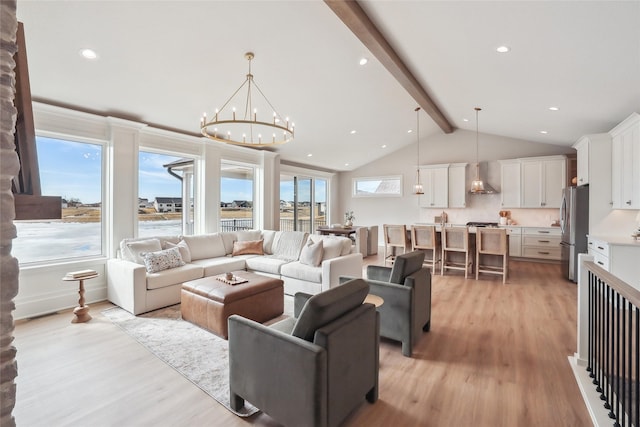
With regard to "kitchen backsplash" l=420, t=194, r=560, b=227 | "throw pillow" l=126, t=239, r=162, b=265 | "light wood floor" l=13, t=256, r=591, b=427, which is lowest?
"light wood floor" l=13, t=256, r=591, b=427

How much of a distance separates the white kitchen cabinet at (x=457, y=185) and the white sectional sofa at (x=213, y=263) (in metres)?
4.58

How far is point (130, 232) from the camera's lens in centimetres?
457

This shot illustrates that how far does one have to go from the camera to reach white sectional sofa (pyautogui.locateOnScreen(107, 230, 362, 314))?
3.85 meters

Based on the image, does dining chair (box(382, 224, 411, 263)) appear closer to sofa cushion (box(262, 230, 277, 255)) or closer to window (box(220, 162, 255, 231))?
A: sofa cushion (box(262, 230, 277, 255))

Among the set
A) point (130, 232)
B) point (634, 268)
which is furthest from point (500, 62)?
point (130, 232)

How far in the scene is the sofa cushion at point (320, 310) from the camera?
1688 millimetres

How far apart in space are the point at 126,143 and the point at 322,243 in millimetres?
3263

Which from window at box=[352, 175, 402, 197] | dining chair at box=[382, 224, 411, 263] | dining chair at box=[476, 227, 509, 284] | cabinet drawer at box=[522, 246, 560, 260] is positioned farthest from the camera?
window at box=[352, 175, 402, 197]

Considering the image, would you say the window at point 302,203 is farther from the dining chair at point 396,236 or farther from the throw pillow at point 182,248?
the throw pillow at point 182,248

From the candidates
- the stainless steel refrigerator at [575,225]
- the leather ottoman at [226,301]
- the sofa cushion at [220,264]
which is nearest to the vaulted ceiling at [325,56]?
the stainless steel refrigerator at [575,225]

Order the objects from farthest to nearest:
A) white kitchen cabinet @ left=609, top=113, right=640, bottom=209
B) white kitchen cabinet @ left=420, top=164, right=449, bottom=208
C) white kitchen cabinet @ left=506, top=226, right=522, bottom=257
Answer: white kitchen cabinet @ left=420, top=164, right=449, bottom=208 → white kitchen cabinet @ left=506, top=226, right=522, bottom=257 → white kitchen cabinet @ left=609, top=113, right=640, bottom=209

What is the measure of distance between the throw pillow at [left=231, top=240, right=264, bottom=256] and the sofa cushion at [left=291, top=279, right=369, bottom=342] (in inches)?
149

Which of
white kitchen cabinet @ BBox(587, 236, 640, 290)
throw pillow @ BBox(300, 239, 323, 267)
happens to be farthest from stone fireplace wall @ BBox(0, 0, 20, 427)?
white kitchen cabinet @ BBox(587, 236, 640, 290)

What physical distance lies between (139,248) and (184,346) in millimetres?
1911
